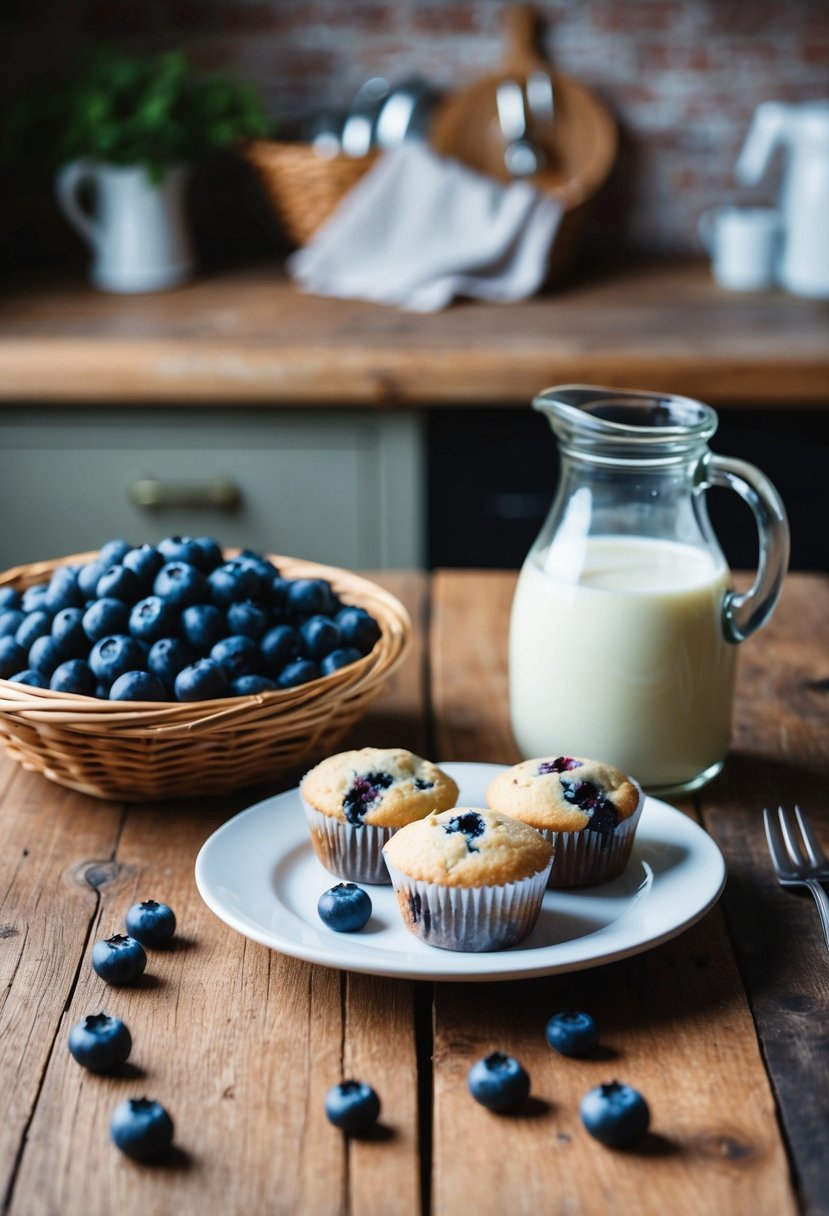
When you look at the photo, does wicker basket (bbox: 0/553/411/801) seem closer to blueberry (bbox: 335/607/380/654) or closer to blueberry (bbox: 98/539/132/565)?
blueberry (bbox: 335/607/380/654)

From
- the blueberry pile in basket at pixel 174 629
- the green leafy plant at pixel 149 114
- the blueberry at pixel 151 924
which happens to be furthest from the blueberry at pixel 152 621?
the green leafy plant at pixel 149 114

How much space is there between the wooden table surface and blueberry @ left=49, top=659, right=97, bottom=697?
0.11 meters

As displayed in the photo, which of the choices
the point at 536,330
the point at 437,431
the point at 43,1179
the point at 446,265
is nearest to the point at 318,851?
the point at 43,1179

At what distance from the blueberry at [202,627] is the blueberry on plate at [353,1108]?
0.39m

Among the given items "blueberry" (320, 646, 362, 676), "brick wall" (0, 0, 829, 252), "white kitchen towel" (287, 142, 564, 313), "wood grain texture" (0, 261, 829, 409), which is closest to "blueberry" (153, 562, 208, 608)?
"blueberry" (320, 646, 362, 676)

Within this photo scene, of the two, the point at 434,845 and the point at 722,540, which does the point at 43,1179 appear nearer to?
the point at 434,845

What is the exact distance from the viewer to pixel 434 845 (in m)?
0.77

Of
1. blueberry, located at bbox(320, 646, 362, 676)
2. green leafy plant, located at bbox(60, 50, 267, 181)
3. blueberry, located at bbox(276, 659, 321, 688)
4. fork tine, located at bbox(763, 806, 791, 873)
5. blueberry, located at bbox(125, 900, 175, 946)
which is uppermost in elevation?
green leafy plant, located at bbox(60, 50, 267, 181)

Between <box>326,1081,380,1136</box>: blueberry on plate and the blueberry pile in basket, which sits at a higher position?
the blueberry pile in basket

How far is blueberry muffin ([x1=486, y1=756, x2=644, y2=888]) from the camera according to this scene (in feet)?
2.64

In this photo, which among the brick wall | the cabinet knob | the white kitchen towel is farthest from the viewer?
the brick wall

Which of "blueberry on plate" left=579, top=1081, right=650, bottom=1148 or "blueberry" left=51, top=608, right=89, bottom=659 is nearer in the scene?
"blueberry on plate" left=579, top=1081, right=650, bottom=1148

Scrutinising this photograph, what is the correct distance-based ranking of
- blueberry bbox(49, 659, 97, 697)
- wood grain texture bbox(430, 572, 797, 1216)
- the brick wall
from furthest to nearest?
the brick wall, blueberry bbox(49, 659, 97, 697), wood grain texture bbox(430, 572, 797, 1216)

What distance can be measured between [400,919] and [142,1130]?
22cm
